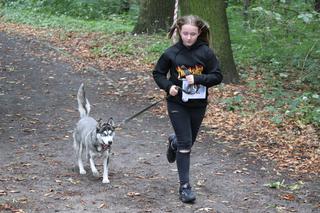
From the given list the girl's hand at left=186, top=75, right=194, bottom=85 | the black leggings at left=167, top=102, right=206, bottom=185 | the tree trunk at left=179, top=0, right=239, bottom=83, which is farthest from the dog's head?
the tree trunk at left=179, top=0, right=239, bottom=83

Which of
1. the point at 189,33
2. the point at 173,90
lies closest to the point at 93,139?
the point at 173,90

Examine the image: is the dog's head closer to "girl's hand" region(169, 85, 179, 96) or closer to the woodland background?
"girl's hand" region(169, 85, 179, 96)

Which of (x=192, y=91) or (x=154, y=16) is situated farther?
(x=154, y=16)

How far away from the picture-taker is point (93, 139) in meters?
6.54

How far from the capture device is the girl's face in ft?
18.4

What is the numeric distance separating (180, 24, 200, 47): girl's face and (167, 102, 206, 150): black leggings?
71 cm

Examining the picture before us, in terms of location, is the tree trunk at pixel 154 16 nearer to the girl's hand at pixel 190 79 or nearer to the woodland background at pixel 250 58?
the woodland background at pixel 250 58

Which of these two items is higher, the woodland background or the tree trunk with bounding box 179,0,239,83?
the tree trunk with bounding box 179,0,239,83

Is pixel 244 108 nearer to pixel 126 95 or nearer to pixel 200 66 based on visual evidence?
pixel 126 95

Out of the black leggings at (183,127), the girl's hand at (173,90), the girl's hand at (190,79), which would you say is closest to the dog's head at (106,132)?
the black leggings at (183,127)

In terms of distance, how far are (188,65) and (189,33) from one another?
35cm

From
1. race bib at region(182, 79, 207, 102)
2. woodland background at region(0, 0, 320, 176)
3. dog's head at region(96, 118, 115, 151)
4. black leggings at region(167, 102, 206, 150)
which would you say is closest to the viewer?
race bib at region(182, 79, 207, 102)

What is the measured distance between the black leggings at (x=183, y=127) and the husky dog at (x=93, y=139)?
882 mm

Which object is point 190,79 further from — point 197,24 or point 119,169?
point 119,169
